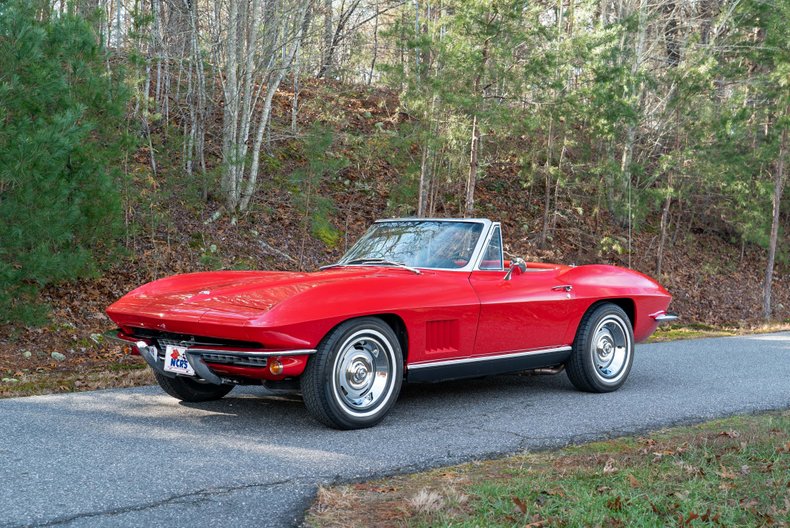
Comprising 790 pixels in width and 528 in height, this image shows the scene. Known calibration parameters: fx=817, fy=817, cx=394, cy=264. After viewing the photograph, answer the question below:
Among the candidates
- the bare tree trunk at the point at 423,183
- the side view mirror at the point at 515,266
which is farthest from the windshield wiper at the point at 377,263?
the bare tree trunk at the point at 423,183

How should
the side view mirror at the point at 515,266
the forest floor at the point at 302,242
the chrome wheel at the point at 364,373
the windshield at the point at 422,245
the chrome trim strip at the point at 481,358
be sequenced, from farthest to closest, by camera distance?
the forest floor at the point at 302,242
the side view mirror at the point at 515,266
the windshield at the point at 422,245
the chrome trim strip at the point at 481,358
the chrome wheel at the point at 364,373

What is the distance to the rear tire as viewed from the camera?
6285 mm

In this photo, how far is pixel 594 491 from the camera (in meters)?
3.97

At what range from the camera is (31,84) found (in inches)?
351

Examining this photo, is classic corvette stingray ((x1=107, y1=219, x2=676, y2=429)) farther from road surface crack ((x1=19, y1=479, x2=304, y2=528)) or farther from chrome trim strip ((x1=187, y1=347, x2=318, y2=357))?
road surface crack ((x1=19, y1=479, x2=304, y2=528))

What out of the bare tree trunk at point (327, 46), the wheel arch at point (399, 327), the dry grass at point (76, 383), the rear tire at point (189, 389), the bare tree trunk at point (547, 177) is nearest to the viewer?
the wheel arch at point (399, 327)

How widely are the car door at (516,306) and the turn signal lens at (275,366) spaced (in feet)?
5.70

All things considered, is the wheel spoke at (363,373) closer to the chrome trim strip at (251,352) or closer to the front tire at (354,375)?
the front tire at (354,375)

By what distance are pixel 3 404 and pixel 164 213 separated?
26.8 feet

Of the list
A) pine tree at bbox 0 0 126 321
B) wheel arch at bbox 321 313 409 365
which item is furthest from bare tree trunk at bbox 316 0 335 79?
wheel arch at bbox 321 313 409 365

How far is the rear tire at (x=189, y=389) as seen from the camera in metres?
6.29

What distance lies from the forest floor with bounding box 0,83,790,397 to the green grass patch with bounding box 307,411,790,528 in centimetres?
405

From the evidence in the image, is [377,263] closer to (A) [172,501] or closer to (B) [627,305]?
(B) [627,305]

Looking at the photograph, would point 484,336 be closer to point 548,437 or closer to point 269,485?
point 548,437
